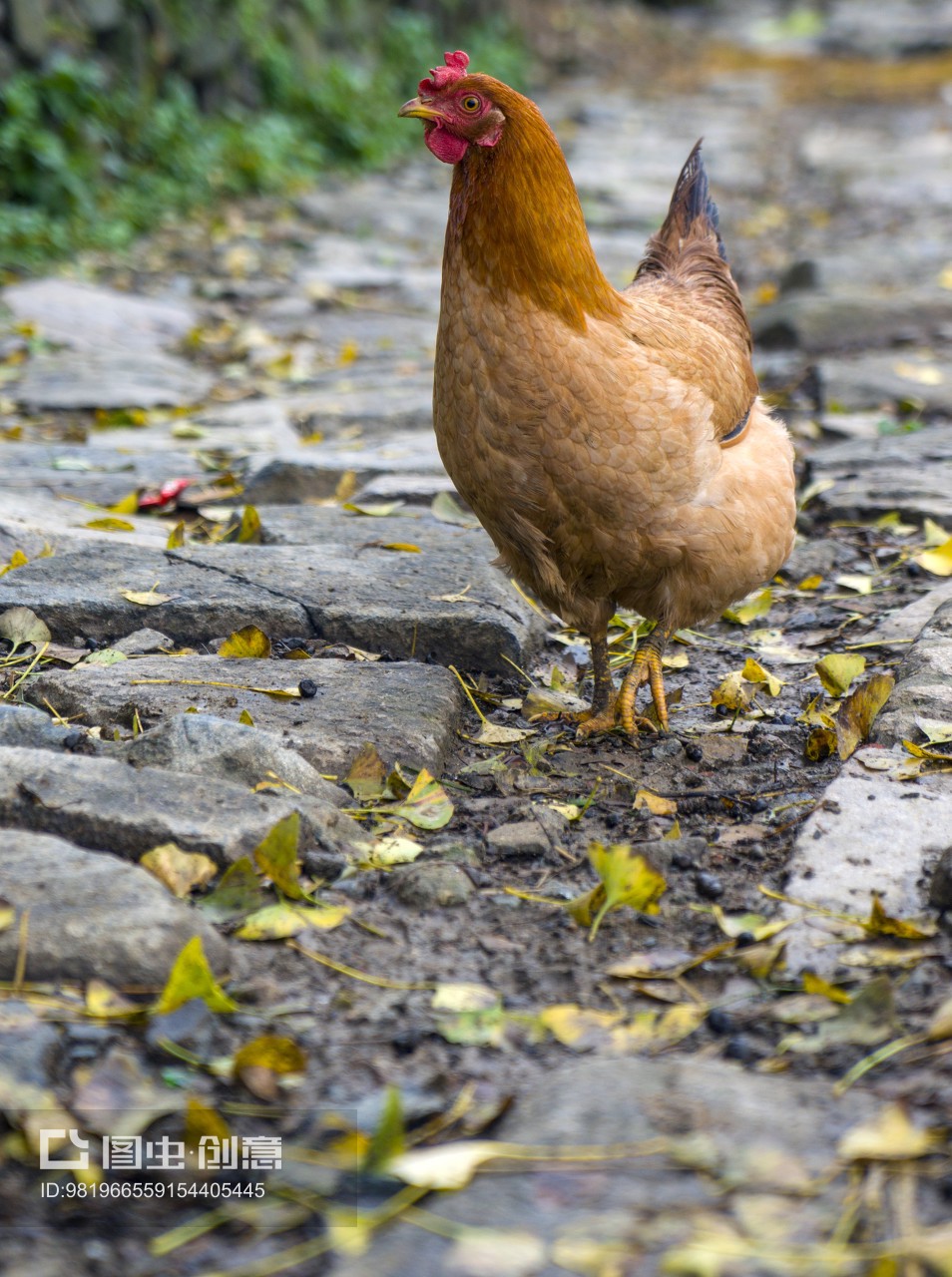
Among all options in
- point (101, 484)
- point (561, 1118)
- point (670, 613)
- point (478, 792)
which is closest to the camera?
point (561, 1118)

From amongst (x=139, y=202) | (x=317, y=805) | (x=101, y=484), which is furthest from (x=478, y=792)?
(x=139, y=202)

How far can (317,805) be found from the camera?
2.29 meters

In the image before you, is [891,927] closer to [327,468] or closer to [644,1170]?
[644,1170]

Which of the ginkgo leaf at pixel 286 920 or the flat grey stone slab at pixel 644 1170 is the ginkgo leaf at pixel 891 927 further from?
the ginkgo leaf at pixel 286 920

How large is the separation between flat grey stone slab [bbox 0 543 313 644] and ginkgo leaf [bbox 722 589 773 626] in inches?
47.3

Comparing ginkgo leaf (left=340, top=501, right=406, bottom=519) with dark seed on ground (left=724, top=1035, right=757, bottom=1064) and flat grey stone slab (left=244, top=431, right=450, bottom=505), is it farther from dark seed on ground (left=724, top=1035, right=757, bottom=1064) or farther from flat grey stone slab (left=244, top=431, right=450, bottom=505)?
dark seed on ground (left=724, top=1035, right=757, bottom=1064)

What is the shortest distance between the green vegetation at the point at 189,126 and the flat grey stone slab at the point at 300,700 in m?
4.54

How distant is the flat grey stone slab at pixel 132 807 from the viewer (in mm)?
2070

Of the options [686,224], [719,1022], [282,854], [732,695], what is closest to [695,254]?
[686,224]

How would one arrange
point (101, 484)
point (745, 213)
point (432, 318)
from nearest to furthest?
1. point (101, 484)
2. point (432, 318)
3. point (745, 213)

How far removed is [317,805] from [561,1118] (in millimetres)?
855

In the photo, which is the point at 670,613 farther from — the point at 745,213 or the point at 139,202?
the point at 745,213

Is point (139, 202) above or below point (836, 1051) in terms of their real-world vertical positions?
above

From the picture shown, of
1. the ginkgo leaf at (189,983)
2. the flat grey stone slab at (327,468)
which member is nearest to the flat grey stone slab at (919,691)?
the ginkgo leaf at (189,983)
